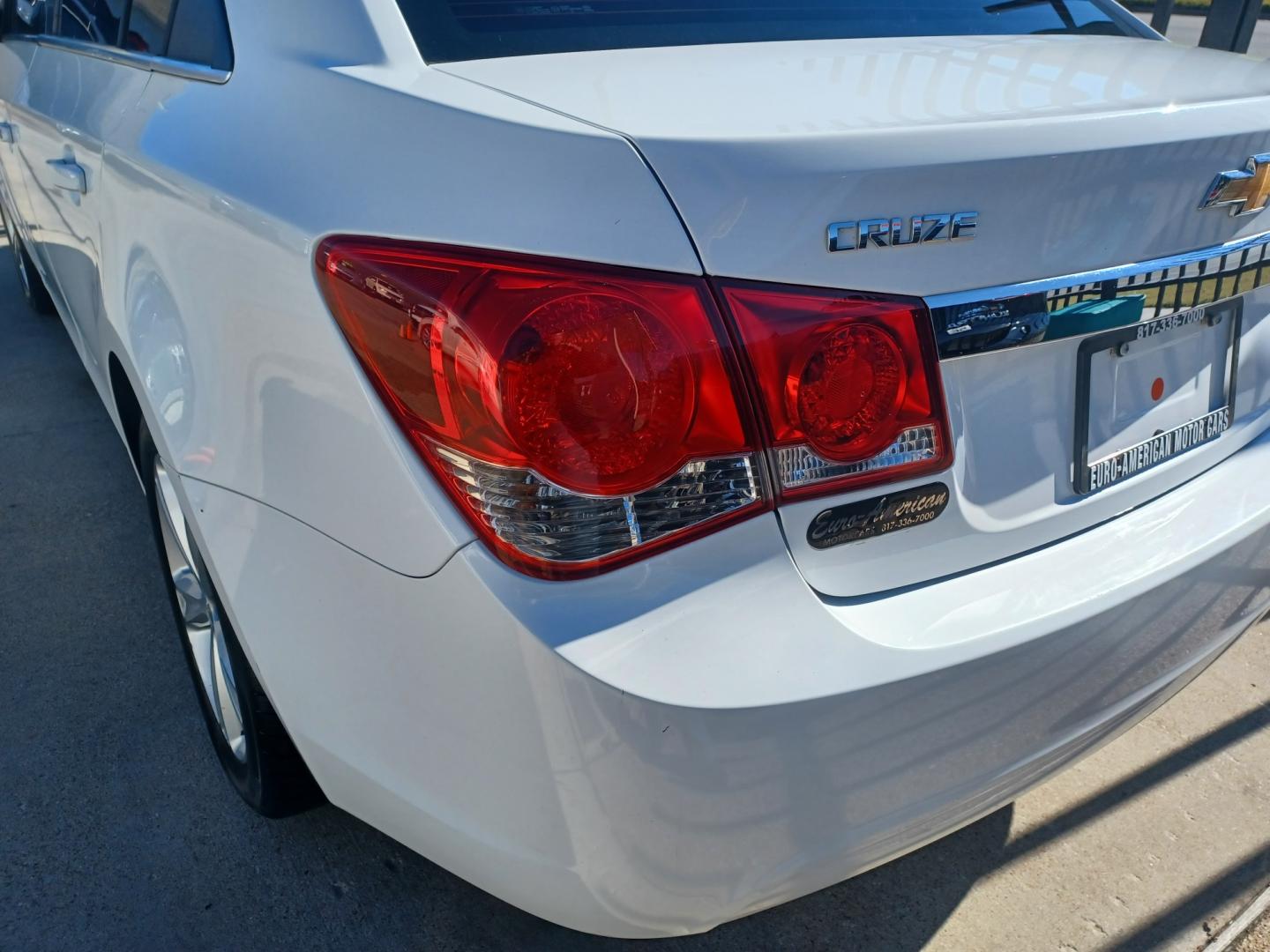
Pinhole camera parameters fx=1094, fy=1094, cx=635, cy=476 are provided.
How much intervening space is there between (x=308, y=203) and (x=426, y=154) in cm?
17

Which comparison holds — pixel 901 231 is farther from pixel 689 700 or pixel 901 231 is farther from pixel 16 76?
pixel 16 76

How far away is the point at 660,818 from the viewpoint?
1.20m

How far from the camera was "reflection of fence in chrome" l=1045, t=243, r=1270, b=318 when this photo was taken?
4.45ft

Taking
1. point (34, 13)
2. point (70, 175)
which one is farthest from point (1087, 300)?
point (34, 13)

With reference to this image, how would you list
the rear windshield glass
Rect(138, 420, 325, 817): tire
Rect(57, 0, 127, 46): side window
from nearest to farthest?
the rear windshield glass < Rect(138, 420, 325, 817): tire < Rect(57, 0, 127, 46): side window

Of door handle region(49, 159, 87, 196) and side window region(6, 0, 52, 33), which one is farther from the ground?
side window region(6, 0, 52, 33)

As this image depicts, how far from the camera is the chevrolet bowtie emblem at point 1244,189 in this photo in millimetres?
1443

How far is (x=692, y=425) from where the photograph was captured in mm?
1188

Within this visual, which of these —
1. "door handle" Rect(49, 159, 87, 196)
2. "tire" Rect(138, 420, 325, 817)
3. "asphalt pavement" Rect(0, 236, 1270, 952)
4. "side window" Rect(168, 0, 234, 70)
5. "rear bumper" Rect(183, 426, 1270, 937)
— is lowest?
"asphalt pavement" Rect(0, 236, 1270, 952)

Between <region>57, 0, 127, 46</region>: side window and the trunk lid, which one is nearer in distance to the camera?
the trunk lid

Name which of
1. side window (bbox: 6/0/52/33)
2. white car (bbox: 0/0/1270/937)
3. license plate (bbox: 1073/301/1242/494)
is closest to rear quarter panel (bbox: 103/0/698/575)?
white car (bbox: 0/0/1270/937)

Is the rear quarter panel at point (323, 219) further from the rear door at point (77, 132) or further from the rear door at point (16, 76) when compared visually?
the rear door at point (16, 76)

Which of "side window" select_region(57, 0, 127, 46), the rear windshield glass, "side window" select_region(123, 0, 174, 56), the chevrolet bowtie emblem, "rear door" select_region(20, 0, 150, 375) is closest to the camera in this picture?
the chevrolet bowtie emblem

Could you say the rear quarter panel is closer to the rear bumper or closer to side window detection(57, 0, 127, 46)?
the rear bumper
